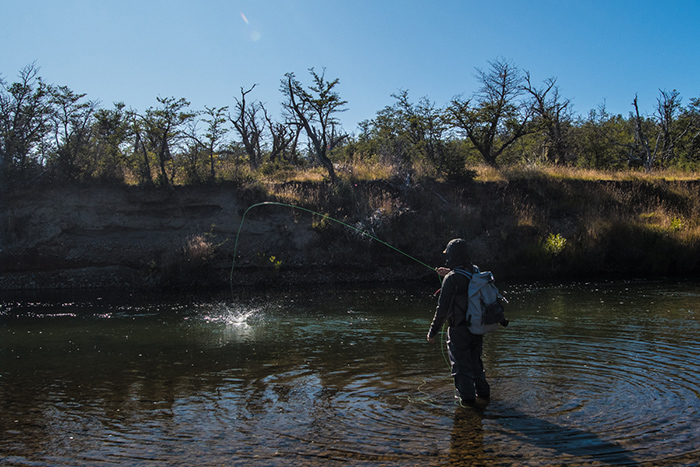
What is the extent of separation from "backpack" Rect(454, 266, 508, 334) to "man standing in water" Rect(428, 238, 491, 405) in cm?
9

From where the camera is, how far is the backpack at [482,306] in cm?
528

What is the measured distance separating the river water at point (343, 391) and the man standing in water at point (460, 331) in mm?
261

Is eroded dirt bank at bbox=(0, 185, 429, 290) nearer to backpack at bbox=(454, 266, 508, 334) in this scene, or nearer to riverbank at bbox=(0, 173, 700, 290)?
riverbank at bbox=(0, 173, 700, 290)

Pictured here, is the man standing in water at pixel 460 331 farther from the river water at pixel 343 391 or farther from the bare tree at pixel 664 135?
the bare tree at pixel 664 135

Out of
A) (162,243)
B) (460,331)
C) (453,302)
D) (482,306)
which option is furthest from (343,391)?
(162,243)

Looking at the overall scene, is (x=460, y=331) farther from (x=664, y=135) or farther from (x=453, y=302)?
(x=664, y=135)

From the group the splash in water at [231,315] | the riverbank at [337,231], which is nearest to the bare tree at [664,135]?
the riverbank at [337,231]

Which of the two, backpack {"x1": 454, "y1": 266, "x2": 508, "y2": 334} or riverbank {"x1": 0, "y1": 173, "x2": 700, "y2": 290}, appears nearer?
backpack {"x1": 454, "y1": 266, "x2": 508, "y2": 334}

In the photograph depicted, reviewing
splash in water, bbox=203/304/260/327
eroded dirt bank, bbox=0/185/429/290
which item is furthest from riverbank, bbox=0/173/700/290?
splash in water, bbox=203/304/260/327

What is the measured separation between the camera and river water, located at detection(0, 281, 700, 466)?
4.42 m

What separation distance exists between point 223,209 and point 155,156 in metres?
4.47

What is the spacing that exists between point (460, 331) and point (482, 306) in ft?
1.21

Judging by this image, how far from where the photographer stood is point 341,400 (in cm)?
572

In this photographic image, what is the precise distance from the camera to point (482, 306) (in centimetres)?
531
